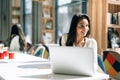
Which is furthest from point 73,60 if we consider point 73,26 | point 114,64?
point 114,64

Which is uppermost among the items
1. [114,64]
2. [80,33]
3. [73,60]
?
[80,33]

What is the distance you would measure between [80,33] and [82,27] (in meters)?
0.08

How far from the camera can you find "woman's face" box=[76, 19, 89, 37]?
104 inches

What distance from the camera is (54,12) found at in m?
6.00

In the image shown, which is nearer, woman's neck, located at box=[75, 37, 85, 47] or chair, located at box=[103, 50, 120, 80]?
woman's neck, located at box=[75, 37, 85, 47]

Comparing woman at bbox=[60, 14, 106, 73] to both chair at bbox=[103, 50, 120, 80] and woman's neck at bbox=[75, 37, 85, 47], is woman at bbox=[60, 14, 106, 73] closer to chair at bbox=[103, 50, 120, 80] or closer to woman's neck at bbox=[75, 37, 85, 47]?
woman's neck at bbox=[75, 37, 85, 47]

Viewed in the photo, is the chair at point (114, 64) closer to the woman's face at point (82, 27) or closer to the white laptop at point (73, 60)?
the woman's face at point (82, 27)

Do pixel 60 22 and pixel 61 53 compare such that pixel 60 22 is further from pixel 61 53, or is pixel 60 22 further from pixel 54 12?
pixel 61 53

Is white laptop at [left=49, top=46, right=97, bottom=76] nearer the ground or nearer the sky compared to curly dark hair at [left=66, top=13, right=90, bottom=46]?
nearer the ground

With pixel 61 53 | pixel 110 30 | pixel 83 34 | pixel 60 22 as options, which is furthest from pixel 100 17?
pixel 61 53

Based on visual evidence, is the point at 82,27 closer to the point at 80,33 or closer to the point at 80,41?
Answer: the point at 80,33

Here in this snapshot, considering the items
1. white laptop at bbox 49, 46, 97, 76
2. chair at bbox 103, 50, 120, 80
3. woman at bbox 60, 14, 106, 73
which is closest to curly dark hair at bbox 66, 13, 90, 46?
woman at bbox 60, 14, 106, 73

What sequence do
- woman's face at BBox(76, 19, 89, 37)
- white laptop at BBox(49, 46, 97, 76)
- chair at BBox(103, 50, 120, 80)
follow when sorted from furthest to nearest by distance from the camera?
chair at BBox(103, 50, 120, 80) < woman's face at BBox(76, 19, 89, 37) < white laptop at BBox(49, 46, 97, 76)

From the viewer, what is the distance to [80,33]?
107 inches
